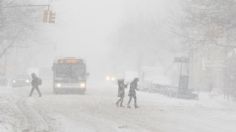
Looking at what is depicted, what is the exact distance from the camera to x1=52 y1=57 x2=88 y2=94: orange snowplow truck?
4553cm

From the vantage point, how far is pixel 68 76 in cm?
4553

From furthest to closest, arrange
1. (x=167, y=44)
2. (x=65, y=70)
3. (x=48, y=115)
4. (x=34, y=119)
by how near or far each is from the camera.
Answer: (x=167, y=44) → (x=65, y=70) → (x=48, y=115) → (x=34, y=119)

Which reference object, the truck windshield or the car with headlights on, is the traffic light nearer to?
the truck windshield

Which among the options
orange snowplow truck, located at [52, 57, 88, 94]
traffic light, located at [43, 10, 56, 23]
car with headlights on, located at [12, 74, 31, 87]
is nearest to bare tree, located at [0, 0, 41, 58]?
traffic light, located at [43, 10, 56, 23]

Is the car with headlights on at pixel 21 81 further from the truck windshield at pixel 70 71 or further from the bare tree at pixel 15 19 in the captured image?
the truck windshield at pixel 70 71

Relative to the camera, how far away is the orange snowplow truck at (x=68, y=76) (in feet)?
149

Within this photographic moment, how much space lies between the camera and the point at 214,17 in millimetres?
33062

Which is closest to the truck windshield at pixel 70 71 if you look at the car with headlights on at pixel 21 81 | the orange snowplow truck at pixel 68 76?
the orange snowplow truck at pixel 68 76

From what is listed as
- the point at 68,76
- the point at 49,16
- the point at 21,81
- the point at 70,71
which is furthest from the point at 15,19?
the point at 21,81

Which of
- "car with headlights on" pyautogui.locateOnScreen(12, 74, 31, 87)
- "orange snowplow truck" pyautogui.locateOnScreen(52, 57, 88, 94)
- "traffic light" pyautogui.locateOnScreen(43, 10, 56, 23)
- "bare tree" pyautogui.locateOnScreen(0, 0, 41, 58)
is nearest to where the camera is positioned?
"traffic light" pyautogui.locateOnScreen(43, 10, 56, 23)

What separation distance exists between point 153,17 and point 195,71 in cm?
2460

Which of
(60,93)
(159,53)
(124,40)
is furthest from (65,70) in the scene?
(124,40)

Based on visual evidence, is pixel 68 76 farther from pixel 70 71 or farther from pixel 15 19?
pixel 15 19

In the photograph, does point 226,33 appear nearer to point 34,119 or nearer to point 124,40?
point 34,119
